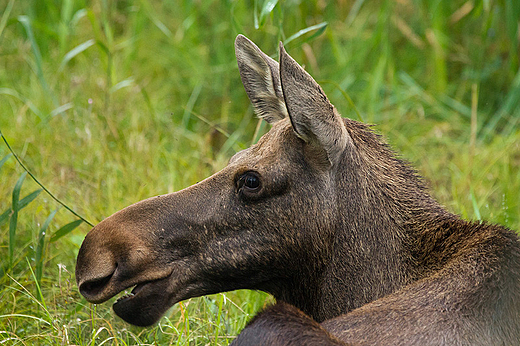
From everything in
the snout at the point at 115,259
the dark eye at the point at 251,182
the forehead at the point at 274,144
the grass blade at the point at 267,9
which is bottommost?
the snout at the point at 115,259

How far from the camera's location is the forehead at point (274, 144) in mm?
3184

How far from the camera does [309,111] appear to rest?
9.74ft

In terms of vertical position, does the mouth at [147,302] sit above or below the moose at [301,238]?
below

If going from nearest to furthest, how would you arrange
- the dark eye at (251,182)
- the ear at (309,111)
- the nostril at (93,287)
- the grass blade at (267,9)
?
the ear at (309,111) < the nostril at (93,287) < the dark eye at (251,182) < the grass blade at (267,9)

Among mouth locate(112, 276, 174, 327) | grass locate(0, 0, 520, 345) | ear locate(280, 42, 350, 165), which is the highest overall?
ear locate(280, 42, 350, 165)

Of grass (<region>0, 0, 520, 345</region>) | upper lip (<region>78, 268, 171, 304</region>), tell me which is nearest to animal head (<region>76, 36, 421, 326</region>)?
upper lip (<region>78, 268, 171, 304</region>)

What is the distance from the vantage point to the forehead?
3.18 metres

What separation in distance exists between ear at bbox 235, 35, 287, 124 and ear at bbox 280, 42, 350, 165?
601 mm

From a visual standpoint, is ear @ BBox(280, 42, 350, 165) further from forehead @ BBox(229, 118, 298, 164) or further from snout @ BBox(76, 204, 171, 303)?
snout @ BBox(76, 204, 171, 303)

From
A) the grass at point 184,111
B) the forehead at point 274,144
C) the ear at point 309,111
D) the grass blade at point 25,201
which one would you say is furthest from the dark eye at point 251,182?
the grass blade at point 25,201

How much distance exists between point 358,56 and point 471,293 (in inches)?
168

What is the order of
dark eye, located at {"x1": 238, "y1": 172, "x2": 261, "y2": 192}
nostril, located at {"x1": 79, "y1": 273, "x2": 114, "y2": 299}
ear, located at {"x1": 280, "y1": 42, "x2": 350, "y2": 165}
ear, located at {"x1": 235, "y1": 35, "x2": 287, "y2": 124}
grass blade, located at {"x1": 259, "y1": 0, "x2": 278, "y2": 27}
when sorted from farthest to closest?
grass blade, located at {"x1": 259, "y1": 0, "x2": 278, "y2": 27} → ear, located at {"x1": 235, "y1": 35, "x2": 287, "y2": 124} → dark eye, located at {"x1": 238, "y1": 172, "x2": 261, "y2": 192} → nostril, located at {"x1": 79, "y1": 273, "x2": 114, "y2": 299} → ear, located at {"x1": 280, "y1": 42, "x2": 350, "y2": 165}

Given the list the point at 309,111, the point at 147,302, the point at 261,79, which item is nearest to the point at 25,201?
the point at 147,302

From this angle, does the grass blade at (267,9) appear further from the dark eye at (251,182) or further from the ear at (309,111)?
the dark eye at (251,182)
